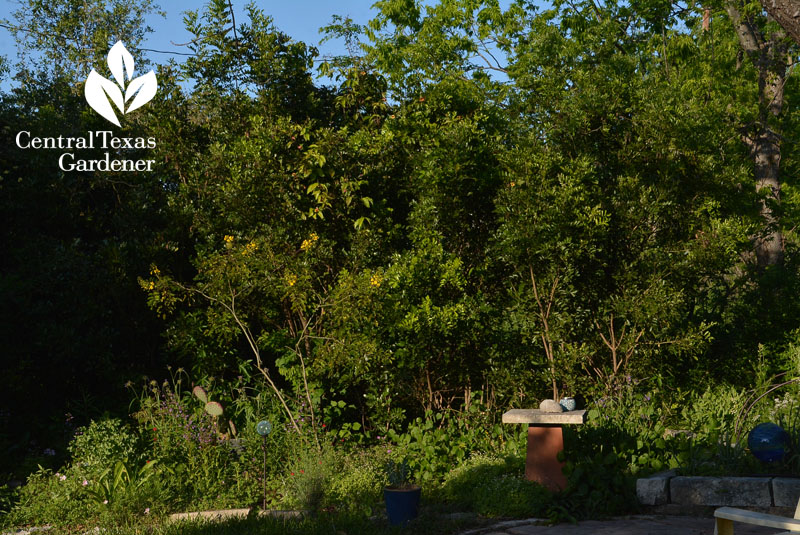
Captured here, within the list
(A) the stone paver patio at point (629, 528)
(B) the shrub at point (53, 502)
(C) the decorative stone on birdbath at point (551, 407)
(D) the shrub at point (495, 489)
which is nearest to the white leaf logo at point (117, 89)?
(B) the shrub at point (53, 502)

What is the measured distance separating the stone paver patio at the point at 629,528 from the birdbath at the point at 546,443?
0.43 metres

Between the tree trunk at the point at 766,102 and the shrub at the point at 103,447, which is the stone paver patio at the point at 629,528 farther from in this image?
the tree trunk at the point at 766,102

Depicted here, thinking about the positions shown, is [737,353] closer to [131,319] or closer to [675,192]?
[675,192]

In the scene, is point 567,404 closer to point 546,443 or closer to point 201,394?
point 546,443

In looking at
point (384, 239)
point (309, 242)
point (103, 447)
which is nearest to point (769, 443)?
point (384, 239)

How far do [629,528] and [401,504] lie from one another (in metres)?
1.60

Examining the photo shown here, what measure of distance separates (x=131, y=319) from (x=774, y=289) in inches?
308

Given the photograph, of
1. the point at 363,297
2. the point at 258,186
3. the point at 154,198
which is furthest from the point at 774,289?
the point at 154,198

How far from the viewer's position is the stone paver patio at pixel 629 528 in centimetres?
471

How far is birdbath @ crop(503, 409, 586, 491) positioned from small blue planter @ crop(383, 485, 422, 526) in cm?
107

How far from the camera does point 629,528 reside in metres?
4.83

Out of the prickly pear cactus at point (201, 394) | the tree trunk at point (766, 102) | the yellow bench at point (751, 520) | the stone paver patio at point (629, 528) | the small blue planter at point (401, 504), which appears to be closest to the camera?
the yellow bench at point (751, 520)

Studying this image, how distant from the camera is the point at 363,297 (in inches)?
258

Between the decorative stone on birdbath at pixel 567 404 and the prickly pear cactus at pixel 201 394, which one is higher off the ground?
the prickly pear cactus at pixel 201 394
